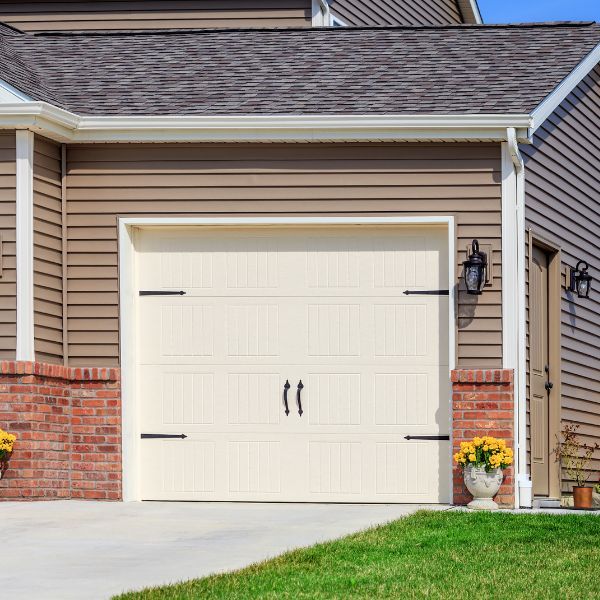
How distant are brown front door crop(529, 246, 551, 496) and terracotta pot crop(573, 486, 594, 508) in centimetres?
52

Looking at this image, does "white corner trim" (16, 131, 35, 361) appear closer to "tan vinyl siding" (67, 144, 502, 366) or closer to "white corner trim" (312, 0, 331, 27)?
"tan vinyl siding" (67, 144, 502, 366)

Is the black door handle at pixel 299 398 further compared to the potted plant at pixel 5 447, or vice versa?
the black door handle at pixel 299 398

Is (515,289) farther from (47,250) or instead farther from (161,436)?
(47,250)

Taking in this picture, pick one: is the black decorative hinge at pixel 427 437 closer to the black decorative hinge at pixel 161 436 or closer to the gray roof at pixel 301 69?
the black decorative hinge at pixel 161 436

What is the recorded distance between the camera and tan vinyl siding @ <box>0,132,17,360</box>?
1158cm

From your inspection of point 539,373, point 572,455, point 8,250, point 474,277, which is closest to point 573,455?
point 572,455

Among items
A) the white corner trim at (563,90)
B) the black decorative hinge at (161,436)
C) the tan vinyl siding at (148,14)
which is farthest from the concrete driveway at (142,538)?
the tan vinyl siding at (148,14)

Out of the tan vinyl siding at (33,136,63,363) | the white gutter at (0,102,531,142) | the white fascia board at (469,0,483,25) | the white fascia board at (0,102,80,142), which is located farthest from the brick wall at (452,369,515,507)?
the white fascia board at (469,0,483,25)

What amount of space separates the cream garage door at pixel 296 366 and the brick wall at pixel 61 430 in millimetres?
333

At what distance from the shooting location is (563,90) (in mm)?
12750

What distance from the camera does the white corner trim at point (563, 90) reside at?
12.0 metres

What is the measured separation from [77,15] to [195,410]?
247 inches

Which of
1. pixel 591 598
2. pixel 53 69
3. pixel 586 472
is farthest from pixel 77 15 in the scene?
pixel 591 598

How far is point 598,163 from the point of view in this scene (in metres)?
14.5
